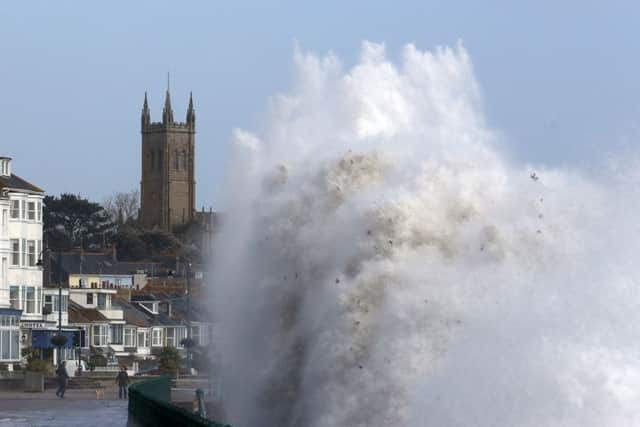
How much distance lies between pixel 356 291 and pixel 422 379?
290cm

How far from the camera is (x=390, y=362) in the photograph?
28.0 metres

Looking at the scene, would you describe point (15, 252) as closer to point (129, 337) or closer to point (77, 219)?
point (129, 337)

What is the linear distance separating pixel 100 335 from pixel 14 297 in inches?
987

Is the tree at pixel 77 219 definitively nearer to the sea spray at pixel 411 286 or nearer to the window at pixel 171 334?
the window at pixel 171 334

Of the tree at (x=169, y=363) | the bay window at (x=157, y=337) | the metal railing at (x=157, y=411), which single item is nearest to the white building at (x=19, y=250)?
the tree at (x=169, y=363)

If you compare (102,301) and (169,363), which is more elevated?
(102,301)

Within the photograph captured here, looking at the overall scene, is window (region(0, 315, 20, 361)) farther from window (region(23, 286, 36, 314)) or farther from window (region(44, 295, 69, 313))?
window (region(44, 295, 69, 313))

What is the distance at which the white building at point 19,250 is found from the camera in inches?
3684

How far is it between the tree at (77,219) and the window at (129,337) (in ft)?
183

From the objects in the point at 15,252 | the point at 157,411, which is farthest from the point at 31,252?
the point at 157,411

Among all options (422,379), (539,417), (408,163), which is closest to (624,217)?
(408,163)

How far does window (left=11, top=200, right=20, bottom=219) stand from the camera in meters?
95.5

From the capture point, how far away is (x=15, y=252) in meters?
95.3

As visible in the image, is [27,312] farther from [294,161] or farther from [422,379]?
[422,379]
